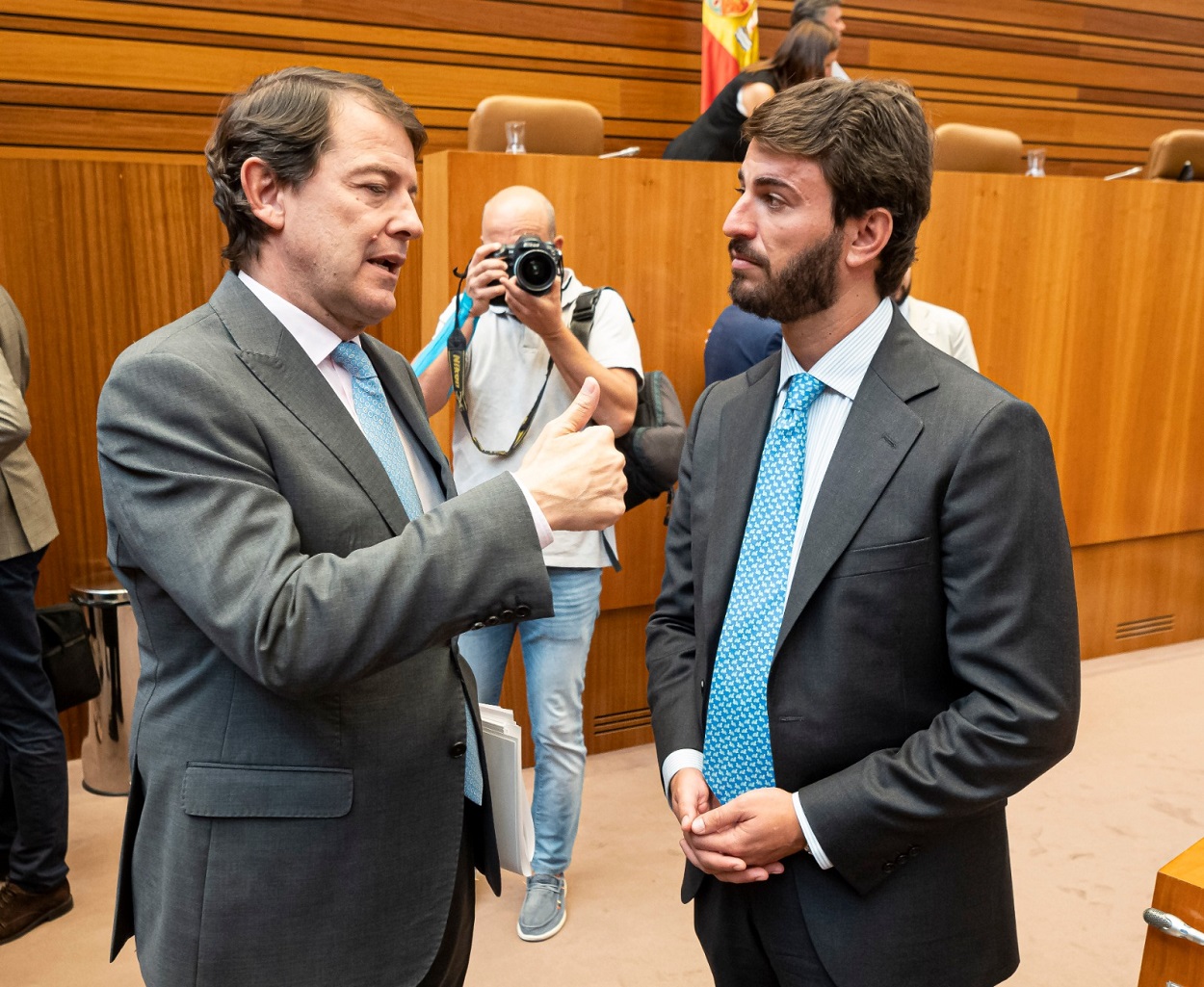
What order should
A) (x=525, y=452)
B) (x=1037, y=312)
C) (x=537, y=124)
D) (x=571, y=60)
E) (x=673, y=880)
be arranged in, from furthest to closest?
(x=571, y=60) → (x=1037, y=312) → (x=537, y=124) → (x=673, y=880) → (x=525, y=452)

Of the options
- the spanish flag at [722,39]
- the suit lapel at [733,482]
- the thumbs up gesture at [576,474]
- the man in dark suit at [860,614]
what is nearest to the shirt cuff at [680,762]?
the man in dark suit at [860,614]

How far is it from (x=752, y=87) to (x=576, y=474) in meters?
2.92

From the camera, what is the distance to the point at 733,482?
1356 millimetres

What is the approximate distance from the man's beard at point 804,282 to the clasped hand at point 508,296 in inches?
38.2

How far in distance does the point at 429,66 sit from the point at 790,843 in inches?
165

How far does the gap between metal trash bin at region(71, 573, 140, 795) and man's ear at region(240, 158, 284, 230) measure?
221 cm

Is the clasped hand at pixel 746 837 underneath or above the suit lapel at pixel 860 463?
underneath

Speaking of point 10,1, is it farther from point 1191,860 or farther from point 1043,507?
point 1191,860

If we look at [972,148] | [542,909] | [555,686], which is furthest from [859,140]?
[972,148]

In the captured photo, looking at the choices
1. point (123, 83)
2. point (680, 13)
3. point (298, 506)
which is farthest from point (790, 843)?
point (680, 13)

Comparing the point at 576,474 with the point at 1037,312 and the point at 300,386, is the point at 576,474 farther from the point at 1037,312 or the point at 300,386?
the point at 1037,312

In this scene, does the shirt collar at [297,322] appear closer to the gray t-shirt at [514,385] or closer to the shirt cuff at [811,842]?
the shirt cuff at [811,842]

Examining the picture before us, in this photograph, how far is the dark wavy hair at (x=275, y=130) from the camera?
3.81 feet

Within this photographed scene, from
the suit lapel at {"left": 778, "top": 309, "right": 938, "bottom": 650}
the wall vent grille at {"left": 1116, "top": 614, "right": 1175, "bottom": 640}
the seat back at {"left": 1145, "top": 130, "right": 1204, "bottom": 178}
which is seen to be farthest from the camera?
the seat back at {"left": 1145, "top": 130, "right": 1204, "bottom": 178}
